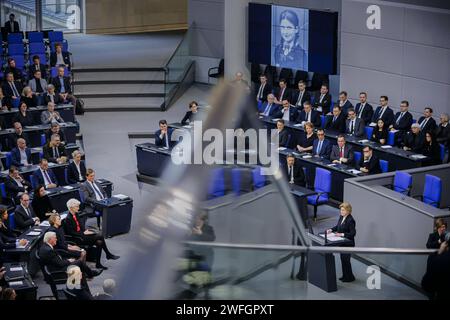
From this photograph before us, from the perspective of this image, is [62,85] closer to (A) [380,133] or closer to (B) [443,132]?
(A) [380,133]

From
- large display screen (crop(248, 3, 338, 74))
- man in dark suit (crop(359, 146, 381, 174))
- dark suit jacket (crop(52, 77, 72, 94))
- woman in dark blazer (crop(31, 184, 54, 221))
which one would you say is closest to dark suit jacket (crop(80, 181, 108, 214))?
woman in dark blazer (crop(31, 184, 54, 221))

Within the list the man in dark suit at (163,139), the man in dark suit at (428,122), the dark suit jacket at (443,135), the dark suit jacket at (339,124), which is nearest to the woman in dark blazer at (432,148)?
the dark suit jacket at (443,135)

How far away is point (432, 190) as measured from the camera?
42.8 feet

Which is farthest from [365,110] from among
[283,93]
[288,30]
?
[288,30]

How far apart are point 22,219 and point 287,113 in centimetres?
730

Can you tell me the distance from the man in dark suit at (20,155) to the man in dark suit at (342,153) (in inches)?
219

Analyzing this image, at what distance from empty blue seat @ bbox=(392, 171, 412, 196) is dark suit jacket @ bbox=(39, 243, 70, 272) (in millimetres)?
5310

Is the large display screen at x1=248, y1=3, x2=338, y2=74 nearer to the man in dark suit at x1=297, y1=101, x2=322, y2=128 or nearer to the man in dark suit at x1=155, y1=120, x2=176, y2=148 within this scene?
the man in dark suit at x1=297, y1=101, x2=322, y2=128

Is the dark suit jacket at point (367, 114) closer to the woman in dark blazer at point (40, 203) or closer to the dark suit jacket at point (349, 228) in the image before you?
the dark suit jacket at point (349, 228)

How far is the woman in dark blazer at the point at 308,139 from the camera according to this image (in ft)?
52.2

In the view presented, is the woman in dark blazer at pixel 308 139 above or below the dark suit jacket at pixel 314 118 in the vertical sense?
below

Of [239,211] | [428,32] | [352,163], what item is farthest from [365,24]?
[239,211]

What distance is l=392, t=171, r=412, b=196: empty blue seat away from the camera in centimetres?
1311

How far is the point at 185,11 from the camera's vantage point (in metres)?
27.2
